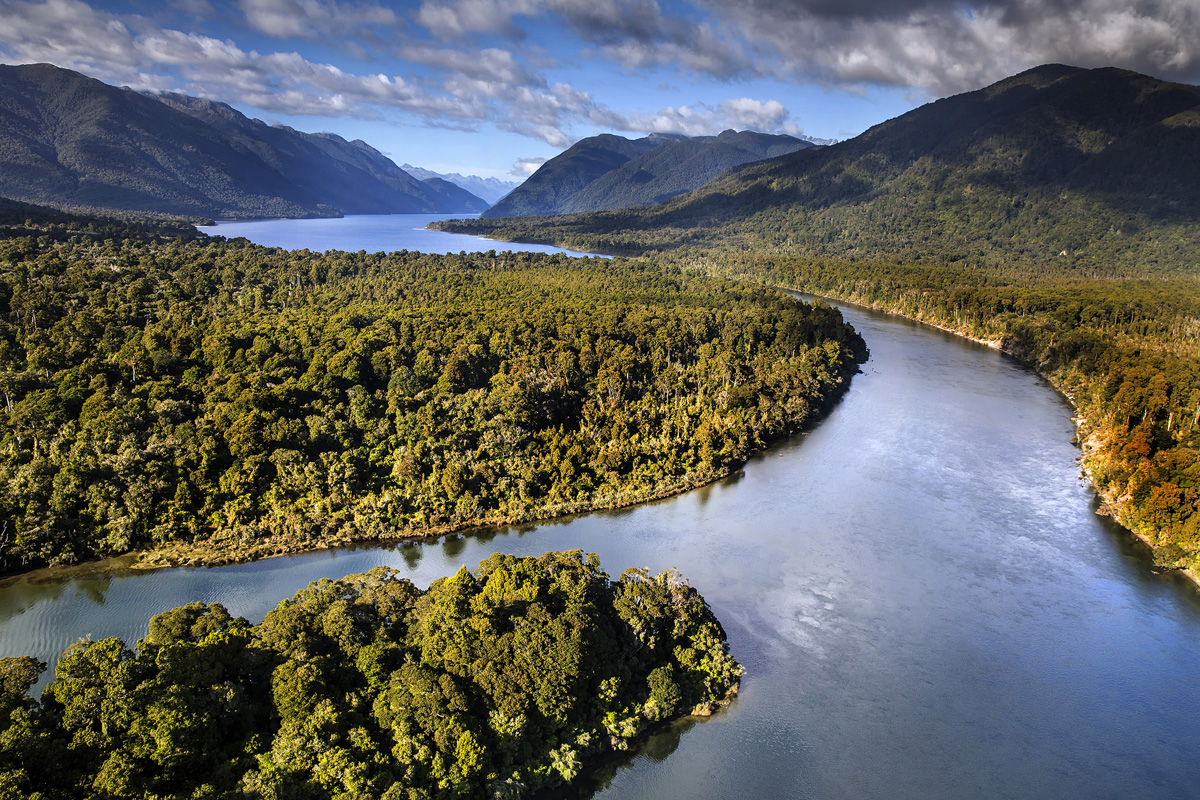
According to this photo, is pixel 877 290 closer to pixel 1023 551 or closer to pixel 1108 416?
pixel 1108 416

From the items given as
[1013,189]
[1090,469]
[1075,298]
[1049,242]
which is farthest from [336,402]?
[1013,189]

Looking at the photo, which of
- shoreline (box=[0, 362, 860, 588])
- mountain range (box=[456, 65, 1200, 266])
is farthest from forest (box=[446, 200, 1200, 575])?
shoreline (box=[0, 362, 860, 588])

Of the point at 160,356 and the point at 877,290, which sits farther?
the point at 877,290

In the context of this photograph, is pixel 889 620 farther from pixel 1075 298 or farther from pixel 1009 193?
pixel 1009 193

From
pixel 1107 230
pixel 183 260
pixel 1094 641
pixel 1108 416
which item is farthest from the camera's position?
pixel 1107 230

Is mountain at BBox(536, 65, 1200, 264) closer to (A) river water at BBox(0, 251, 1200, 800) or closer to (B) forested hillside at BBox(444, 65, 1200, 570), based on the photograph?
(B) forested hillside at BBox(444, 65, 1200, 570)

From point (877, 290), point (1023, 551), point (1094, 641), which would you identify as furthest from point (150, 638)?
point (877, 290)

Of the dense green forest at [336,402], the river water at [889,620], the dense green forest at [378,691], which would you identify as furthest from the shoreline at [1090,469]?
the dense green forest at [378,691]
